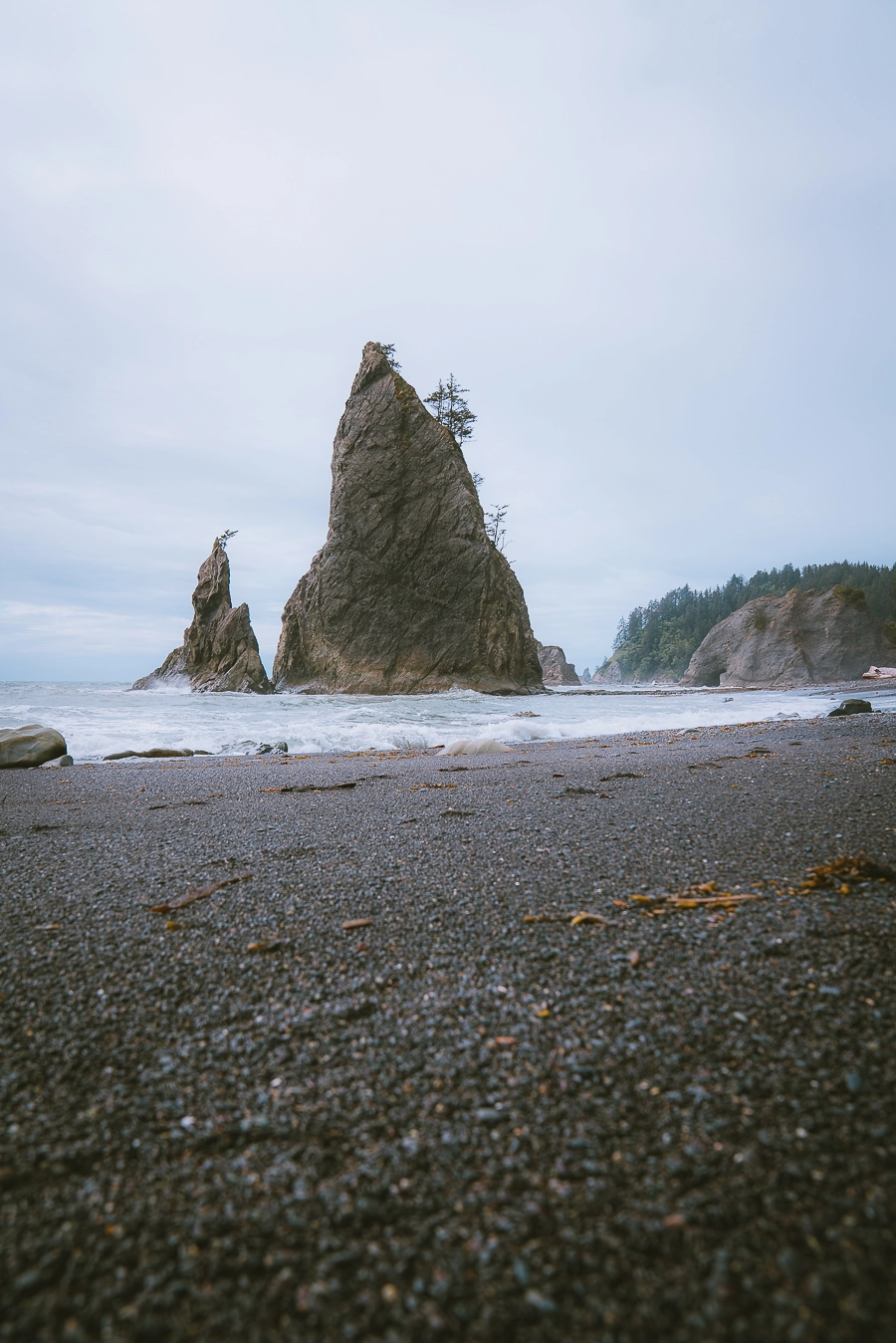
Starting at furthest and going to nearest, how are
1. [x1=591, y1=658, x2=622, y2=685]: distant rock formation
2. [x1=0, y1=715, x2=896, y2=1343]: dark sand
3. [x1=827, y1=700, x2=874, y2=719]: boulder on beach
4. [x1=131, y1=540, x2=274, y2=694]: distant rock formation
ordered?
[x1=591, y1=658, x2=622, y2=685]: distant rock formation → [x1=131, y1=540, x2=274, y2=694]: distant rock formation → [x1=827, y1=700, x2=874, y2=719]: boulder on beach → [x1=0, y1=715, x2=896, y2=1343]: dark sand

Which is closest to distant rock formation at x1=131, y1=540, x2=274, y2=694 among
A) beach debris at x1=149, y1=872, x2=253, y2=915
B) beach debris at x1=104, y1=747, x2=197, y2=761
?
beach debris at x1=104, y1=747, x2=197, y2=761

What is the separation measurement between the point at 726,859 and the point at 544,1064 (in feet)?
3.96

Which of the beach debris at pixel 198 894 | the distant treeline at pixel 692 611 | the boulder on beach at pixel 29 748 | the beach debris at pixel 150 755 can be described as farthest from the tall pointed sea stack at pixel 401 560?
the distant treeline at pixel 692 611

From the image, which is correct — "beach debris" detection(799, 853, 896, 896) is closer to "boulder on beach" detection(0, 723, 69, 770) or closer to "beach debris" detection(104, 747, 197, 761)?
"boulder on beach" detection(0, 723, 69, 770)

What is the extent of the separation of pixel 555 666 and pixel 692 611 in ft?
87.2

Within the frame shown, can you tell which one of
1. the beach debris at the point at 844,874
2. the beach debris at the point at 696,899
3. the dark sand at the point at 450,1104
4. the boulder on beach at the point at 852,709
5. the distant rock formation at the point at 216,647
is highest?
the distant rock formation at the point at 216,647

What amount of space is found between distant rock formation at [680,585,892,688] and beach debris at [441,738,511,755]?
41945mm

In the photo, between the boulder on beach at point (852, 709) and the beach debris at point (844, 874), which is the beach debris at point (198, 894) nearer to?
the beach debris at point (844, 874)

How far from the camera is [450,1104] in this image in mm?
943

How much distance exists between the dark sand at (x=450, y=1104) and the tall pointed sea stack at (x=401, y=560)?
2511 cm

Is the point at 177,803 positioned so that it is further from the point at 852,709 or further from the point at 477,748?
the point at 852,709

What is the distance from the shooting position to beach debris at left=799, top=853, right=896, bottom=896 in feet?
5.56

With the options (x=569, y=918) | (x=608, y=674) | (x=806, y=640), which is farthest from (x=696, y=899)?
(x=608, y=674)

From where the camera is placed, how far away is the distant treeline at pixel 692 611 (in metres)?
62.3
